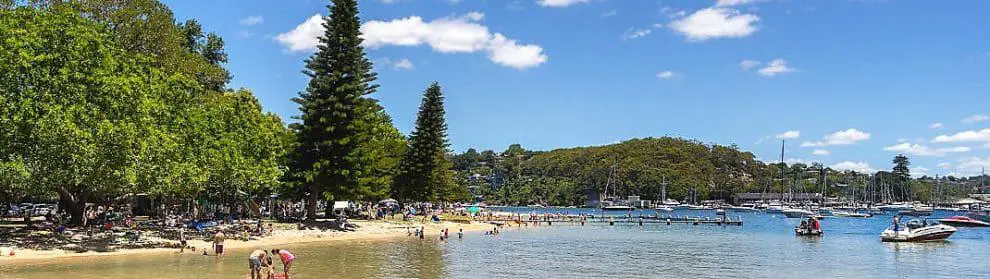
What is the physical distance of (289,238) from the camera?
40.2m

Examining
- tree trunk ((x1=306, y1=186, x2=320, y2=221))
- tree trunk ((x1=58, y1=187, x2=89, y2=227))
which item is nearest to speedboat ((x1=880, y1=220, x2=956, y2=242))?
tree trunk ((x1=306, y1=186, x2=320, y2=221))

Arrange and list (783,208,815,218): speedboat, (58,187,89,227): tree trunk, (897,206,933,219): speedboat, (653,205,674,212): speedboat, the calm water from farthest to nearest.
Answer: (653,205,674,212): speedboat
(897,206,933,219): speedboat
(783,208,815,218): speedboat
(58,187,89,227): tree trunk
the calm water

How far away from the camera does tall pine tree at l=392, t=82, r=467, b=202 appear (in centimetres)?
7112

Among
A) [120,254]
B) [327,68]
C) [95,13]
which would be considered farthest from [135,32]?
[120,254]

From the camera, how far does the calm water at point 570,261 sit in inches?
1031

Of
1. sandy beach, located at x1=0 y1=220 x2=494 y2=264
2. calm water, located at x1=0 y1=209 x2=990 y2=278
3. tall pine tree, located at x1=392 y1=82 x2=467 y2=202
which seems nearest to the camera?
calm water, located at x1=0 y1=209 x2=990 y2=278

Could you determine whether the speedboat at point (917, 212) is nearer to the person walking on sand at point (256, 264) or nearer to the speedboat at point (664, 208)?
the speedboat at point (664, 208)

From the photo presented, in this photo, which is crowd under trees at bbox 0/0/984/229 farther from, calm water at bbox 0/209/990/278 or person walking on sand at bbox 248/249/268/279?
person walking on sand at bbox 248/249/268/279

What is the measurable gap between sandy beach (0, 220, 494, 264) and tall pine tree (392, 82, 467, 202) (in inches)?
327

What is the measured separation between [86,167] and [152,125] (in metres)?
3.65

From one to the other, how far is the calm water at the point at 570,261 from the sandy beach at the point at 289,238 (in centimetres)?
137

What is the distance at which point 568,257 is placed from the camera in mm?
36094

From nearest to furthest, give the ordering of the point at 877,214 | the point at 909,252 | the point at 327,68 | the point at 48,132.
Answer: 1. the point at 48,132
2. the point at 909,252
3. the point at 327,68
4. the point at 877,214

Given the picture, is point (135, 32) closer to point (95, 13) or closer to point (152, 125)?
point (95, 13)
